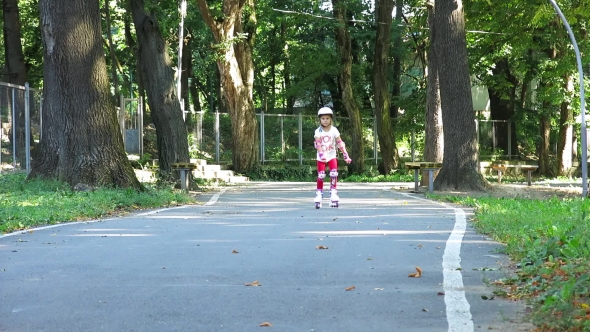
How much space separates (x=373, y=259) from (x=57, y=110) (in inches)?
468

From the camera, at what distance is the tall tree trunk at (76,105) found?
19.4 metres

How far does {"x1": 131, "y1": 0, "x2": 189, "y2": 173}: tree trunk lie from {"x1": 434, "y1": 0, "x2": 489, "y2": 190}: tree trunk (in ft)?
24.7

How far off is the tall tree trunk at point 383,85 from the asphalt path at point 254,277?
28.0m

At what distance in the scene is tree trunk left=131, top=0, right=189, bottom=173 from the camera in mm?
25969

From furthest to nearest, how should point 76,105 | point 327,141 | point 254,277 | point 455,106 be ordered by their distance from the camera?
point 455,106 → point 76,105 → point 327,141 → point 254,277

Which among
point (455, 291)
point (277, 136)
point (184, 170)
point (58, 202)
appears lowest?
point (455, 291)

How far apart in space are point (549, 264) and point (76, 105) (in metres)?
13.4

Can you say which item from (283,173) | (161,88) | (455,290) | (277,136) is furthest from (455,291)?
(277,136)

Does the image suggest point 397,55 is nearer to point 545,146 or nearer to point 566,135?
point 545,146

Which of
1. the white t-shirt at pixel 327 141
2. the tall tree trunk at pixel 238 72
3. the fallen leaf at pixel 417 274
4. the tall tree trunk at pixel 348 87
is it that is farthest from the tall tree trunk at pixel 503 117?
the fallen leaf at pixel 417 274

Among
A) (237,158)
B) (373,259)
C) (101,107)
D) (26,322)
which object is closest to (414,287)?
(373,259)

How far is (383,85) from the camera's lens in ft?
140

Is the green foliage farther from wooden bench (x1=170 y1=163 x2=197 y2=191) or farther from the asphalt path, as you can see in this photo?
the asphalt path

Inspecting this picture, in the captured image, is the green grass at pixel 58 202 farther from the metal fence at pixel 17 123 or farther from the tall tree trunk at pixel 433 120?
the tall tree trunk at pixel 433 120
